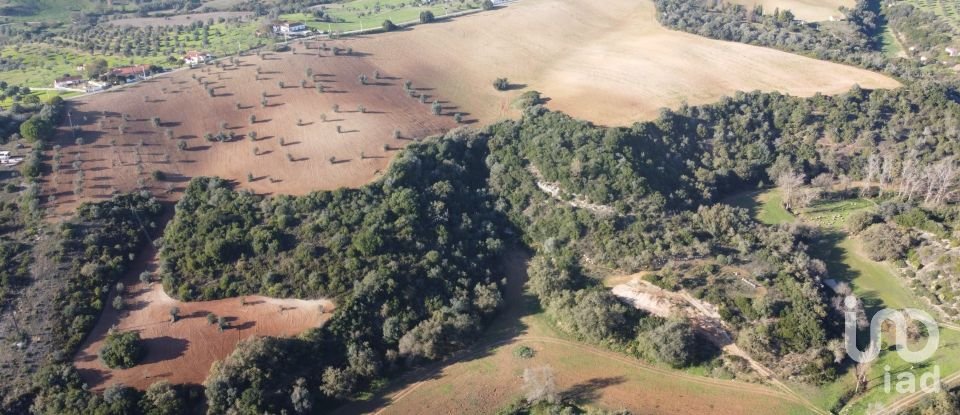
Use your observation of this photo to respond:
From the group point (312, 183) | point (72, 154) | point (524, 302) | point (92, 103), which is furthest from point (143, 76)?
point (524, 302)

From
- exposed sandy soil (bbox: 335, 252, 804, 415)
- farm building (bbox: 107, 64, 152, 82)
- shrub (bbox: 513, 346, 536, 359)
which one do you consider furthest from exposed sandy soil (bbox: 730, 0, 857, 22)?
farm building (bbox: 107, 64, 152, 82)

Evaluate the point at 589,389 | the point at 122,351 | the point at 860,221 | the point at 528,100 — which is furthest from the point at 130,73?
the point at 860,221

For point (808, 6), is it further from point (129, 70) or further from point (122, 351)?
point (122, 351)

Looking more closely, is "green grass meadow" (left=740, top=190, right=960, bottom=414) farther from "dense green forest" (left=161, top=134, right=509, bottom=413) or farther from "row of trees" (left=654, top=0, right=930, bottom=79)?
"row of trees" (left=654, top=0, right=930, bottom=79)

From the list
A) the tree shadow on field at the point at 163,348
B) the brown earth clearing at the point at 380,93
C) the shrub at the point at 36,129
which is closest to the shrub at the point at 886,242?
the brown earth clearing at the point at 380,93

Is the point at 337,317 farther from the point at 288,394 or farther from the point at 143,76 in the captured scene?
the point at 143,76
